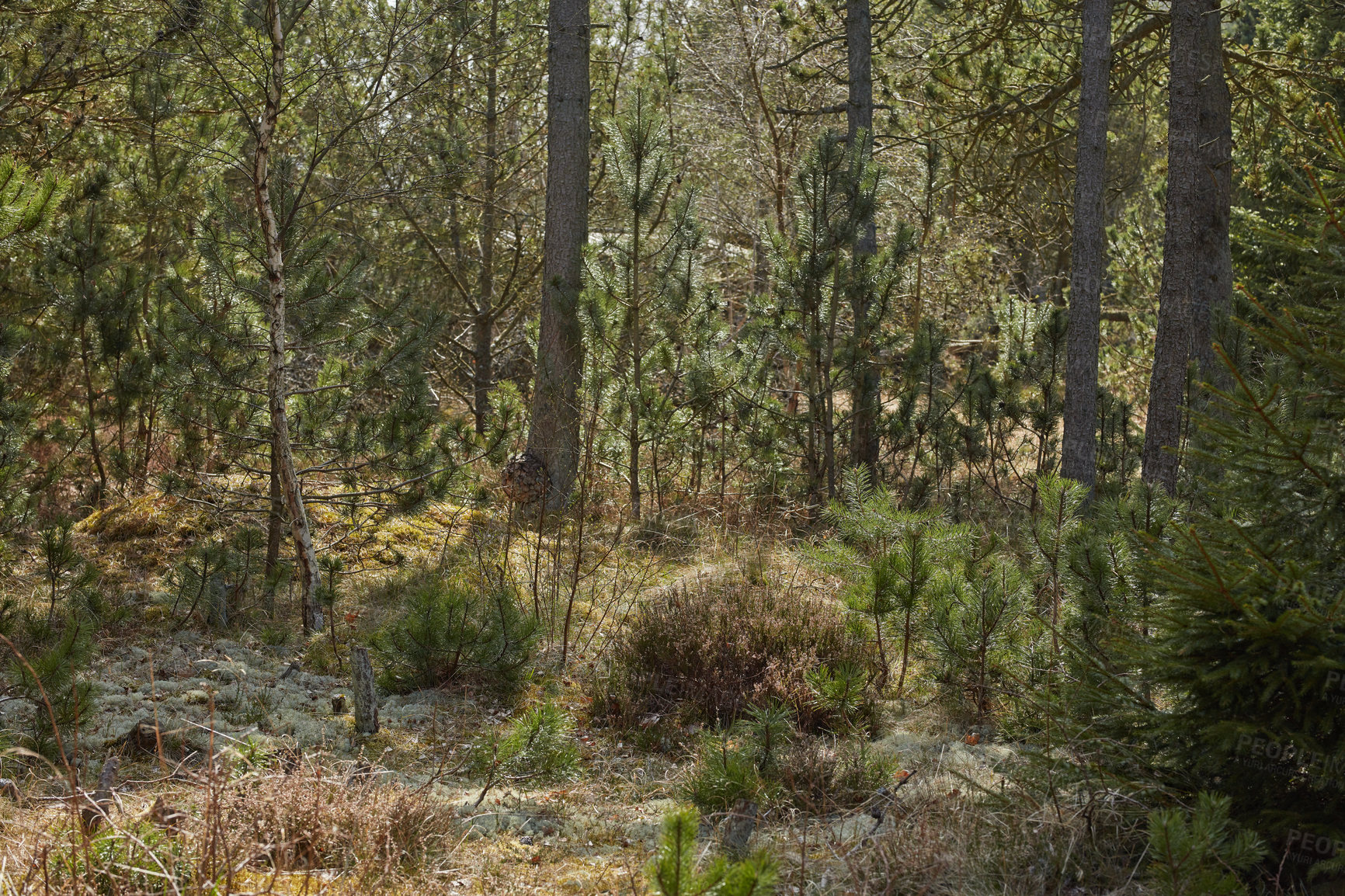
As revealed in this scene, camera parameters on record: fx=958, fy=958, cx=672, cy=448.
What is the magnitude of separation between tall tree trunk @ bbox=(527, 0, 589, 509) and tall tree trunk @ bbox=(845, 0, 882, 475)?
2.32m

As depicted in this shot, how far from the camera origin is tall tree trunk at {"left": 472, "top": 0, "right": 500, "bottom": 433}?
10.4 metres

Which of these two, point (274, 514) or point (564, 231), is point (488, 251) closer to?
point (564, 231)

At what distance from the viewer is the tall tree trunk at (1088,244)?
7.31 metres

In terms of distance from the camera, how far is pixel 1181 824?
2.24m

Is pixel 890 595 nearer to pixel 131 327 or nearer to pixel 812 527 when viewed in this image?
pixel 812 527

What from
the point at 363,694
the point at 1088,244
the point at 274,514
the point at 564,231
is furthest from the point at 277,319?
the point at 1088,244

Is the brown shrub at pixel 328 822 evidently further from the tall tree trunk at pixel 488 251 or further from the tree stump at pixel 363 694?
the tall tree trunk at pixel 488 251

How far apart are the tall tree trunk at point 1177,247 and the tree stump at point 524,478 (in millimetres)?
4769

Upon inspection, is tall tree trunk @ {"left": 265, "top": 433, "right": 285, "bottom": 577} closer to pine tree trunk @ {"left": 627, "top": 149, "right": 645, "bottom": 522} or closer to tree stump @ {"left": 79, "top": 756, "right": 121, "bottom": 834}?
pine tree trunk @ {"left": 627, "top": 149, "right": 645, "bottom": 522}

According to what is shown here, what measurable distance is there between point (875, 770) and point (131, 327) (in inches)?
253

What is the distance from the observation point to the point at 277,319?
17.7ft

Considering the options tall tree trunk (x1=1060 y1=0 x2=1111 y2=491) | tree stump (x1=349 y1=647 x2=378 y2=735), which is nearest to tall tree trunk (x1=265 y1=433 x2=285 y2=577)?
tree stump (x1=349 y1=647 x2=378 y2=735)

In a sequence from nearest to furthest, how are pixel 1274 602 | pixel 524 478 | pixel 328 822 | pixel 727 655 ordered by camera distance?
pixel 1274 602 < pixel 328 822 < pixel 727 655 < pixel 524 478

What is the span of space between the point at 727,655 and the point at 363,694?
1.71 meters
